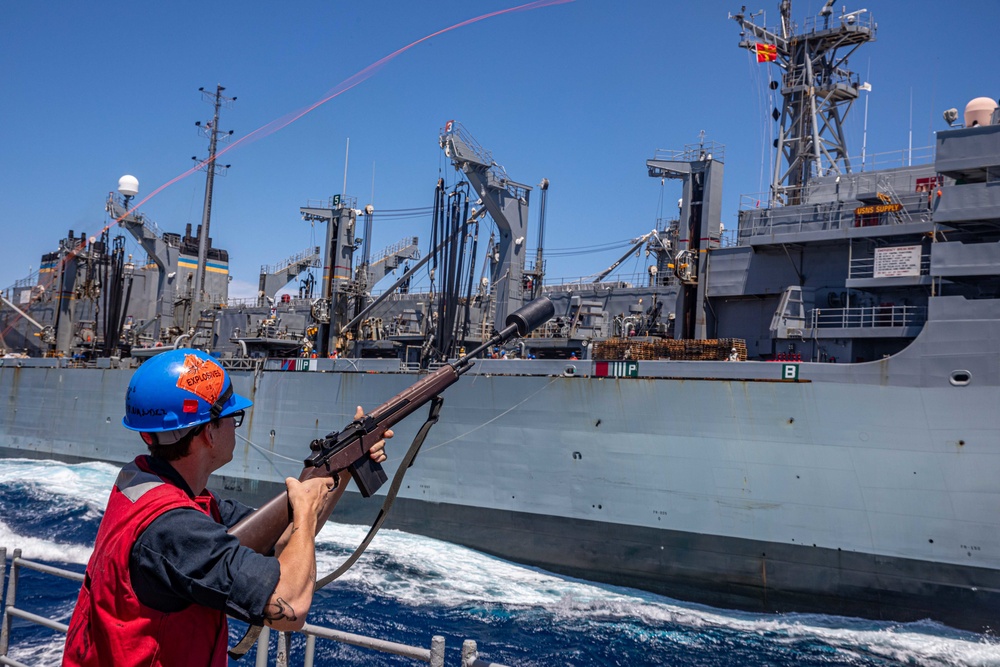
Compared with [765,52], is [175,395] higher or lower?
lower

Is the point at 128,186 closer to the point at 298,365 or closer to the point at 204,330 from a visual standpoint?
the point at 204,330

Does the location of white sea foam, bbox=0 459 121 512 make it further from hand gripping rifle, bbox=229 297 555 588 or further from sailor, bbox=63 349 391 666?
sailor, bbox=63 349 391 666

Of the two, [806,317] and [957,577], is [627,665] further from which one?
[806,317]

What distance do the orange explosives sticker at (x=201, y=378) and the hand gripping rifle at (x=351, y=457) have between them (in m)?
0.31

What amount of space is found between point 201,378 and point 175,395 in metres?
0.09

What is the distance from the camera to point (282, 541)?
2.20m

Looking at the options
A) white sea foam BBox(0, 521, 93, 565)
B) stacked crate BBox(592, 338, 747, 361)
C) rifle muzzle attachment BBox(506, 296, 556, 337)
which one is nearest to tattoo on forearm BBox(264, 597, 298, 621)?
rifle muzzle attachment BBox(506, 296, 556, 337)

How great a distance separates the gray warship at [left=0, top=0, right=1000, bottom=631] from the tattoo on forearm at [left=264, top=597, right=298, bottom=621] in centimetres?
1190

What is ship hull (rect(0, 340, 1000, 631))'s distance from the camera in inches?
450

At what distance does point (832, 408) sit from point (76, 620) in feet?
39.9

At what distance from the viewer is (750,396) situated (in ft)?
42.8

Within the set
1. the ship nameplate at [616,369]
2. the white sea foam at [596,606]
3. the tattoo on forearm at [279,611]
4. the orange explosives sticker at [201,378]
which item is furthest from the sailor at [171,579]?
the ship nameplate at [616,369]

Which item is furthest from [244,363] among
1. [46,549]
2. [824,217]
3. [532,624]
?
[824,217]

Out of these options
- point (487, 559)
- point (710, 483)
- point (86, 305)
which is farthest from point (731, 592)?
point (86, 305)
